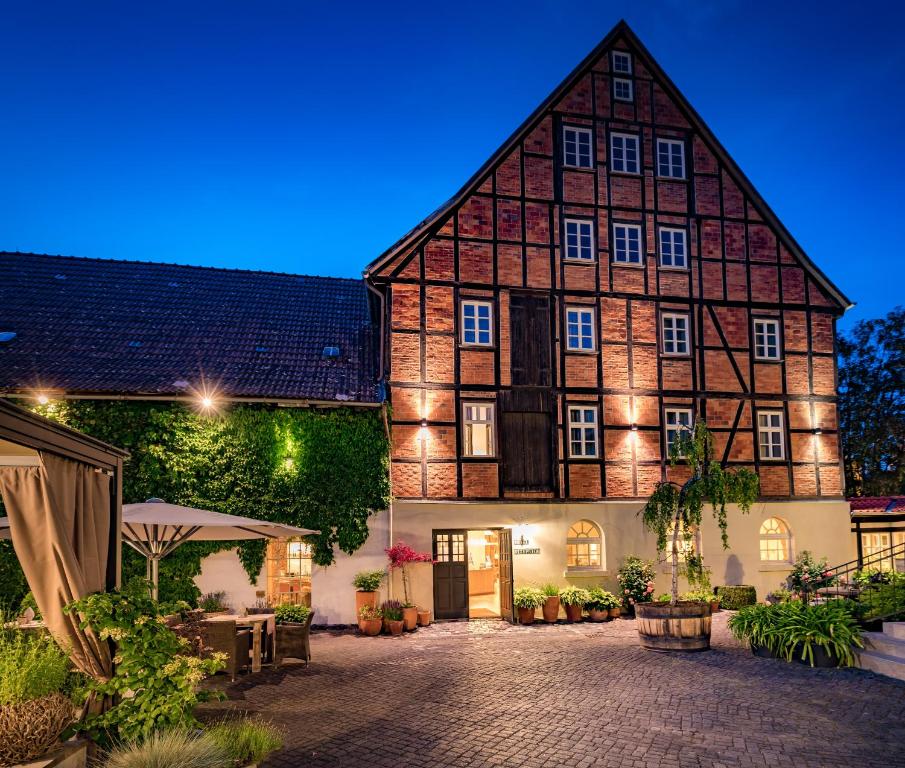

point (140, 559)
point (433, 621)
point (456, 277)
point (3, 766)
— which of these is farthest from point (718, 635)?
point (3, 766)

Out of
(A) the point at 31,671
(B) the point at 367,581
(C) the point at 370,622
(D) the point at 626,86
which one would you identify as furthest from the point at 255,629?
(D) the point at 626,86

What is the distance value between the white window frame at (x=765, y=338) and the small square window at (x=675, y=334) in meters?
2.05

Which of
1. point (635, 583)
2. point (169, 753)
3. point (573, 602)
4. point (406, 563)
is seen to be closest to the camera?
point (169, 753)

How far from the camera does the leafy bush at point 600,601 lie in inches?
707

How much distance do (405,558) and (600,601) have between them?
4624 millimetres

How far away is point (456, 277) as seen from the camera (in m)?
19.3

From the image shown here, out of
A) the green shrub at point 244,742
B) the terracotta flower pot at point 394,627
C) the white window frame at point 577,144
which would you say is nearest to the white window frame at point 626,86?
the white window frame at point 577,144

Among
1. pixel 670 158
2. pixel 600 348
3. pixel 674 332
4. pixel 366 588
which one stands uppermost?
pixel 670 158

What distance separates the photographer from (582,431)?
19656mm

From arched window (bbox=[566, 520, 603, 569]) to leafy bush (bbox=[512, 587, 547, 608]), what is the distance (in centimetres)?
180

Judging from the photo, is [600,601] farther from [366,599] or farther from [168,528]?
[168,528]

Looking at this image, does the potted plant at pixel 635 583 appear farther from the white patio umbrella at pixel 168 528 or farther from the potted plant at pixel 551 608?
the white patio umbrella at pixel 168 528

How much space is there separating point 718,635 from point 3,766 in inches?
515

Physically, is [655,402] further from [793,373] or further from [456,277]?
[456,277]
